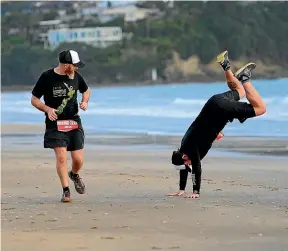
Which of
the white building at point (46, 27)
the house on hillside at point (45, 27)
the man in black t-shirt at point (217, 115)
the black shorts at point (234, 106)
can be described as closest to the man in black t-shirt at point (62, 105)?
the man in black t-shirt at point (217, 115)

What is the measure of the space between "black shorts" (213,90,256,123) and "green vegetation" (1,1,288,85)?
101 m

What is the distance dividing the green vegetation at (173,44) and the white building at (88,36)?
5.16ft

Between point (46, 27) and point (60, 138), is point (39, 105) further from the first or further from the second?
point (46, 27)

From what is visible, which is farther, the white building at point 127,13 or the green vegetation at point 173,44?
the white building at point 127,13

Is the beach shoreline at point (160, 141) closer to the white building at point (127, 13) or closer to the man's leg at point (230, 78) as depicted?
the man's leg at point (230, 78)

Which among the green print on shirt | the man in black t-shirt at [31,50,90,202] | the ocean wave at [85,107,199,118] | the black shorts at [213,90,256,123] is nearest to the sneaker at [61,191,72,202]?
the man in black t-shirt at [31,50,90,202]

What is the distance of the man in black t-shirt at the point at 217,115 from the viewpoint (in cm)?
854

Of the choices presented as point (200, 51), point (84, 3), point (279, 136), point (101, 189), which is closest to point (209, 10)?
point (200, 51)

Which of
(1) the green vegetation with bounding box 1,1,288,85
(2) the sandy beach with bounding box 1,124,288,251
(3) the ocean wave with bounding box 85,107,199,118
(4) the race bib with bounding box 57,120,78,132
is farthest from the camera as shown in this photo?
(1) the green vegetation with bounding box 1,1,288,85

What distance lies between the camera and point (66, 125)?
8461 millimetres

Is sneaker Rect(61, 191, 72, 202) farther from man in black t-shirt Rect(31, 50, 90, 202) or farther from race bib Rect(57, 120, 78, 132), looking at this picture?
race bib Rect(57, 120, 78, 132)

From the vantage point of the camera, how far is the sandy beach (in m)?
6.26

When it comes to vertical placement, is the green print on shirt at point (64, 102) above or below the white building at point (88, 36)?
below

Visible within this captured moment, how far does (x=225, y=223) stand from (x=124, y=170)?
192 inches
